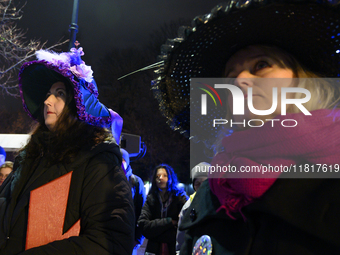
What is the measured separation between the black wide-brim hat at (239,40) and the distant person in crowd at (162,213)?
9.24 ft

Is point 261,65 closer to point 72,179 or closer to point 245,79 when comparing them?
point 245,79

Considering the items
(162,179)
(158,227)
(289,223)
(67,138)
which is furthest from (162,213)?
(289,223)

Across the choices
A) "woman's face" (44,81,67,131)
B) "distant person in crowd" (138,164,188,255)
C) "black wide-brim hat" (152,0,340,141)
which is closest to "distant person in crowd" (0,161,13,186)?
"distant person in crowd" (138,164,188,255)

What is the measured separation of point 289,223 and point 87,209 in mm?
1140

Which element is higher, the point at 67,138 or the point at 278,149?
the point at 67,138

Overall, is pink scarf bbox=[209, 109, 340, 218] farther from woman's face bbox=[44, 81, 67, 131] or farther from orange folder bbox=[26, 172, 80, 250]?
woman's face bbox=[44, 81, 67, 131]

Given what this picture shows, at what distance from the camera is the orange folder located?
5.03ft

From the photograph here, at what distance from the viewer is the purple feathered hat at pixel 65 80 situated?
1939 mm

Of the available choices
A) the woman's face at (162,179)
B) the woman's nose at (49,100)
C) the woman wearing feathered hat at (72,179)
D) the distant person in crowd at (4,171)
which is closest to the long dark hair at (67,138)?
the woman wearing feathered hat at (72,179)

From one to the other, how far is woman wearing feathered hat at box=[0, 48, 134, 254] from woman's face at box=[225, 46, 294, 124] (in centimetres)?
91

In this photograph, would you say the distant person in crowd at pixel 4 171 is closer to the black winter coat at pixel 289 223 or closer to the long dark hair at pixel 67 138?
the long dark hair at pixel 67 138

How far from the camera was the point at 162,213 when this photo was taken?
4.23 m

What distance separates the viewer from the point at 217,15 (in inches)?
43.6

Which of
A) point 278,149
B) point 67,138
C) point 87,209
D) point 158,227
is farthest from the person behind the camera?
point 158,227
